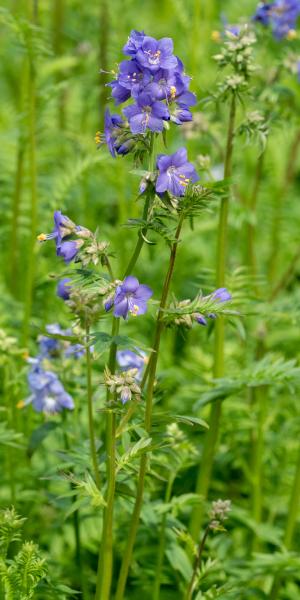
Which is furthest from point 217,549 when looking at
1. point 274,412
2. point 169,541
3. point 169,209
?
point 169,209

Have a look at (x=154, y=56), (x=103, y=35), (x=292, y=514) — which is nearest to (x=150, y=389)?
(x=154, y=56)

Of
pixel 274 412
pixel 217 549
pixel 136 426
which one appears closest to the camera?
pixel 136 426

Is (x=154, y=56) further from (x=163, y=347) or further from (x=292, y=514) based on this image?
(x=163, y=347)

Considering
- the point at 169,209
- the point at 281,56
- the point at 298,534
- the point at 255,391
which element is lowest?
the point at 298,534

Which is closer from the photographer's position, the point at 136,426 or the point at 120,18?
the point at 136,426

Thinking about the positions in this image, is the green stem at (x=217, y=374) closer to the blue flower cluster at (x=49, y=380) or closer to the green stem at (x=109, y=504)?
the blue flower cluster at (x=49, y=380)

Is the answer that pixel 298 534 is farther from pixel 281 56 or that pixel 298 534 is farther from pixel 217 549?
pixel 281 56

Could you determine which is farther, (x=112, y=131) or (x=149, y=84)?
(x=112, y=131)
